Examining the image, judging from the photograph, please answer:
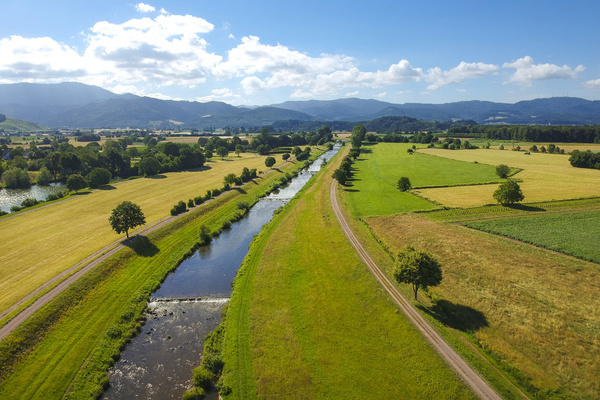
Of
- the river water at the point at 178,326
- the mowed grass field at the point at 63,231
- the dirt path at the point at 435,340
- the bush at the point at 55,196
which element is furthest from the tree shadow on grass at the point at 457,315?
the bush at the point at 55,196

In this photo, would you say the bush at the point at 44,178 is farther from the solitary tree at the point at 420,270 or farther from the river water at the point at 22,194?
the solitary tree at the point at 420,270

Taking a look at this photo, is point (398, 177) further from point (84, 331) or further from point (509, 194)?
point (84, 331)

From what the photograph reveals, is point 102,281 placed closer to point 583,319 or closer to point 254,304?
point 254,304

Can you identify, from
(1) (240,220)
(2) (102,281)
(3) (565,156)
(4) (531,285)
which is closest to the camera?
(4) (531,285)

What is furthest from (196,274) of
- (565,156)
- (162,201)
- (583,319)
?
(565,156)

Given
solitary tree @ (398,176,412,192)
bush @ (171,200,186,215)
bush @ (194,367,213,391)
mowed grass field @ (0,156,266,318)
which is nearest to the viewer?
bush @ (194,367,213,391)

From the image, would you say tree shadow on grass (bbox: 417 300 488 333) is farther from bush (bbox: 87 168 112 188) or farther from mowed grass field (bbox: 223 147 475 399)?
bush (bbox: 87 168 112 188)

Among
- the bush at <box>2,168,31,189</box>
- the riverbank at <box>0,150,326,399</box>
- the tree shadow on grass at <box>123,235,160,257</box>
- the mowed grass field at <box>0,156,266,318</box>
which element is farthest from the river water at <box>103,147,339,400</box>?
the bush at <box>2,168,31,189</box>
